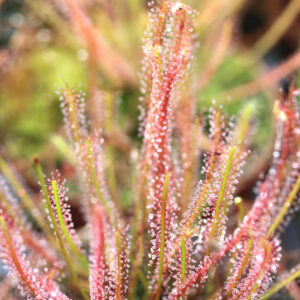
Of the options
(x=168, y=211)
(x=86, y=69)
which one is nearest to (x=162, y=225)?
(x=168, y=211)

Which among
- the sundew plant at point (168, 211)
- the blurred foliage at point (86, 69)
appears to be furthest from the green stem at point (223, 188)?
the blurred foliage at point (86, 69)

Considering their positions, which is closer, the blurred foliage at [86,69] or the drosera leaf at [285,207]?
the drosera leaf at [285,207]

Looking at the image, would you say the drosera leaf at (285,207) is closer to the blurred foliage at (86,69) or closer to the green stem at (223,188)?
the green stem at (223,188)

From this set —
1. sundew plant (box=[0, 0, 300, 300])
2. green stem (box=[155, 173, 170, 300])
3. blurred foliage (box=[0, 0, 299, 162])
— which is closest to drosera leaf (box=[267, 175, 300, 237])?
sundew plant (box=[0, 0, 300, 300])

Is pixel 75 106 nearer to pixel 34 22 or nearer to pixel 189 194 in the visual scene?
pixel 189 194

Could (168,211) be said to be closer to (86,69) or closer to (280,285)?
(280,285)

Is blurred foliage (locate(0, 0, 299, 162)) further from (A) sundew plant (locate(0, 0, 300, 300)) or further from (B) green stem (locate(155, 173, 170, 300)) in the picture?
(B) green stem (locate(155, 173, 170, 300))

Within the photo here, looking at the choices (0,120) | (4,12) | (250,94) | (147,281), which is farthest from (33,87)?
(147,281)

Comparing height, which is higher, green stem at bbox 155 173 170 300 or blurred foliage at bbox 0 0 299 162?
blurred foliage at bbox 0 0 299 162
